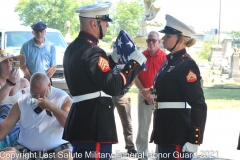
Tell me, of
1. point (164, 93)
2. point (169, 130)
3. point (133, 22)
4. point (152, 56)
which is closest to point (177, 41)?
point (164, 93)

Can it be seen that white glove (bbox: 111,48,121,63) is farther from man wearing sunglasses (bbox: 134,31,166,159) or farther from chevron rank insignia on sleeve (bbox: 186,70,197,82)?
man wearing sunglasses (bbox: 134,31,166,159)

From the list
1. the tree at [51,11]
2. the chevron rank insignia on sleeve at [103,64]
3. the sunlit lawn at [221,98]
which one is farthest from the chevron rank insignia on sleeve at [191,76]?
the tree at [51,11]

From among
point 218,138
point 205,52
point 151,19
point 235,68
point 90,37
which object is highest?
point 90,37

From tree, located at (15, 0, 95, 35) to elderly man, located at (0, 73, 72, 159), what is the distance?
59.4 meters

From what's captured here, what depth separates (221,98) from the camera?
53.1 ft

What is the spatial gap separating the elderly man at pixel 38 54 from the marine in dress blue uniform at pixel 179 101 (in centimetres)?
445

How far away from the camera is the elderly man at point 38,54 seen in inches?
332

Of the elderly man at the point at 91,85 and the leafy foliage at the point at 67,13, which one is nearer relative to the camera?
the elderly man at the point at 91,85

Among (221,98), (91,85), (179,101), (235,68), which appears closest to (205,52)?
(235,68)

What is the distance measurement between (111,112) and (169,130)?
0.61 meters

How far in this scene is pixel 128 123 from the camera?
7.42m

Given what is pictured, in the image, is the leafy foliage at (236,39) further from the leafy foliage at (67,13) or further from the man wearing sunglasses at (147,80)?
the man wearing sunglasses at (147,80)

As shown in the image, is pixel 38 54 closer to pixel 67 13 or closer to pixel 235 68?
pixel 235 68

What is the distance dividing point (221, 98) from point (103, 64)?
42.8ft
